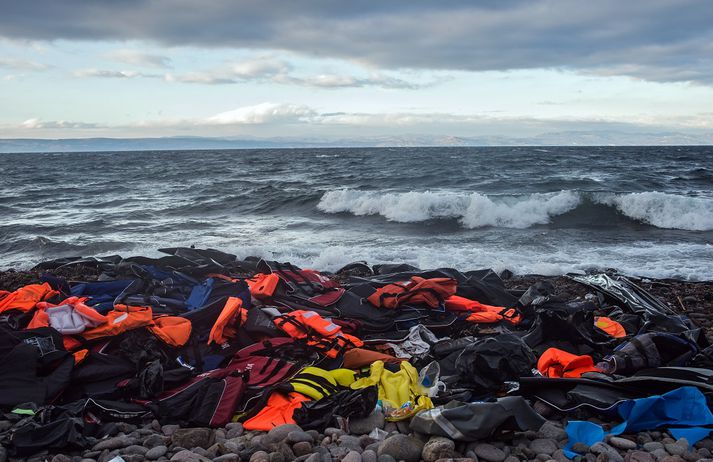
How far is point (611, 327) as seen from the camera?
6.22m

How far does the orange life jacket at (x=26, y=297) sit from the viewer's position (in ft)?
20.0

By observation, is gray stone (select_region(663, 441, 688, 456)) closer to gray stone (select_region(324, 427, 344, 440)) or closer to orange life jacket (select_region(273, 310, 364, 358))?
gray stone (select_region(324, 427, 344, 440))

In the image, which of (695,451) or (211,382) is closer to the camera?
(695,451)

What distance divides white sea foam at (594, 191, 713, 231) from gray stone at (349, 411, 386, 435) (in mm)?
15212

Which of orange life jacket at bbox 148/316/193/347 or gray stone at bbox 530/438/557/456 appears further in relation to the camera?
orange life jacket at bbox 148/316/193/347

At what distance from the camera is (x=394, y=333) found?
6.11 metres

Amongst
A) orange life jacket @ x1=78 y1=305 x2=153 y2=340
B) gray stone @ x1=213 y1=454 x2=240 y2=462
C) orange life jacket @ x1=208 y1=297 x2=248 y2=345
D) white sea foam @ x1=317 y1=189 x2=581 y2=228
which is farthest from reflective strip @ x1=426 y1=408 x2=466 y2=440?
white sea foam @ x1=317 y1=189 x2=581 y2=228

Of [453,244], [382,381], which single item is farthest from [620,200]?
[382,381]

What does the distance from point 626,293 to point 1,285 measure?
10.2 metres

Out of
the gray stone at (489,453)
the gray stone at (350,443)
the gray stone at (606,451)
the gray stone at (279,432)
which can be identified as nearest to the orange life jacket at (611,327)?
the gray stone at (606,451)

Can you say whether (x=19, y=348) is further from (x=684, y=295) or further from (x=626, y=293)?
(x=684, y=295)

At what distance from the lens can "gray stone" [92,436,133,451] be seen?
3.74 m

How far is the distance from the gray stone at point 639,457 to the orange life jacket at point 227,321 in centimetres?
378

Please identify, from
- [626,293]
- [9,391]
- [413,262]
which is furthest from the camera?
[413,262]
